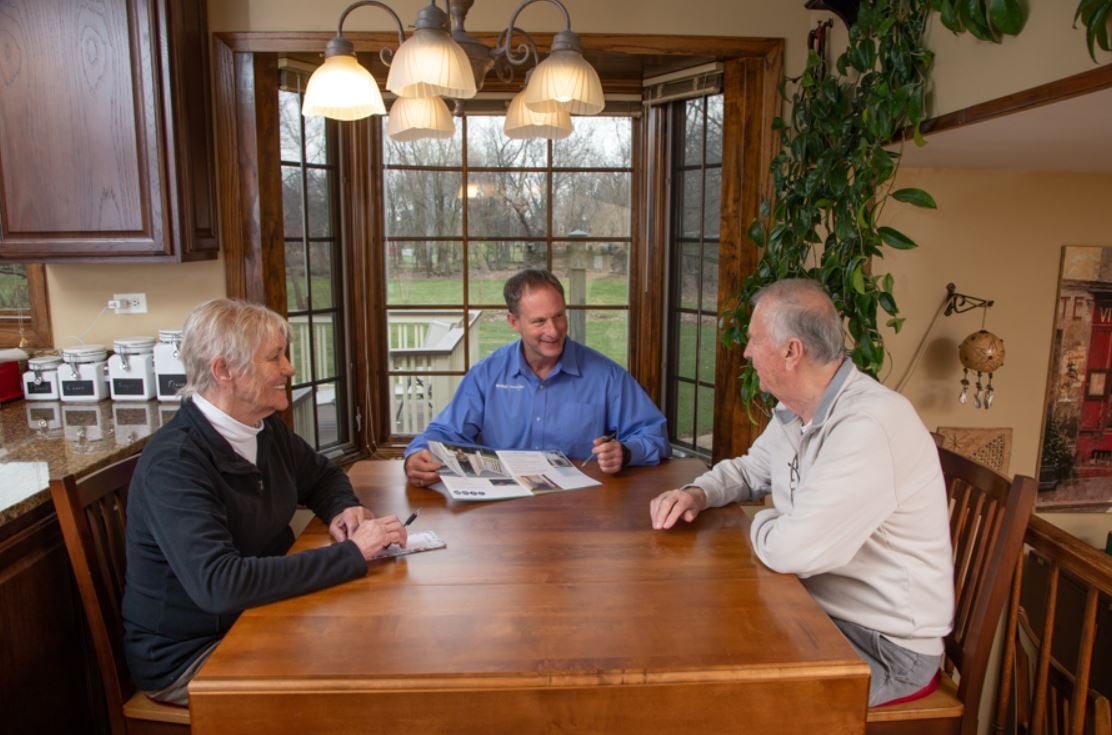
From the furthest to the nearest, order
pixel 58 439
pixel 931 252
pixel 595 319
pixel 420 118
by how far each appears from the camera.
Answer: pixel 595 319
pixel 931 252
pixel 58 439
pixel 420 118

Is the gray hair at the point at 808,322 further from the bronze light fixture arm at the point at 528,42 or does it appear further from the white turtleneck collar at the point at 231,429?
the white turtleneck collar at the point at 231,429

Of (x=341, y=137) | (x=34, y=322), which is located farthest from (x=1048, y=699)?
(x=34, y=322)

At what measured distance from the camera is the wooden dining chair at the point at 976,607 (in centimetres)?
154

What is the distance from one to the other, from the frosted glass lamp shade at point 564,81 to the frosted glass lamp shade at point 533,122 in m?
0.22

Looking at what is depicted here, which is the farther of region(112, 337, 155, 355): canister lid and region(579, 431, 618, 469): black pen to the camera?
region(112, 337, 155, 355): canister lid

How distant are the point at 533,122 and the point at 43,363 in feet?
6.40

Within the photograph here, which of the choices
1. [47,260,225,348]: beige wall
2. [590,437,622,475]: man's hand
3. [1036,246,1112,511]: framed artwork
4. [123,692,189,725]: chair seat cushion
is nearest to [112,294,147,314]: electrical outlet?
[47,260,225,348]: beige wall

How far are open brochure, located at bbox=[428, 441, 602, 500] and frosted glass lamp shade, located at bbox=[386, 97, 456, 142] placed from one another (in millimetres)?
848

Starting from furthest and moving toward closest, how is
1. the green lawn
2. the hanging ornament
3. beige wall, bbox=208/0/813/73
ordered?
the green lawn, the hanging ornament, beige wall, bbox=208/0/813/73

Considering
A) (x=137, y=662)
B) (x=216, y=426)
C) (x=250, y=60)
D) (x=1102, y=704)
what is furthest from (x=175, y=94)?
(x=1102, y=704)

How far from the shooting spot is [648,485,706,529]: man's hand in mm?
A: 1749

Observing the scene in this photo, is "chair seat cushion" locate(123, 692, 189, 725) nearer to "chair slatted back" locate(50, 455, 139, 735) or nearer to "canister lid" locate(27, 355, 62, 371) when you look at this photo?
"chair slatted back" locate(50, 455, 139, 735)

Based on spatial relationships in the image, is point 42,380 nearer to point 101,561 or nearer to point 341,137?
point 101,561

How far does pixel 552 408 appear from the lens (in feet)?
8.12
